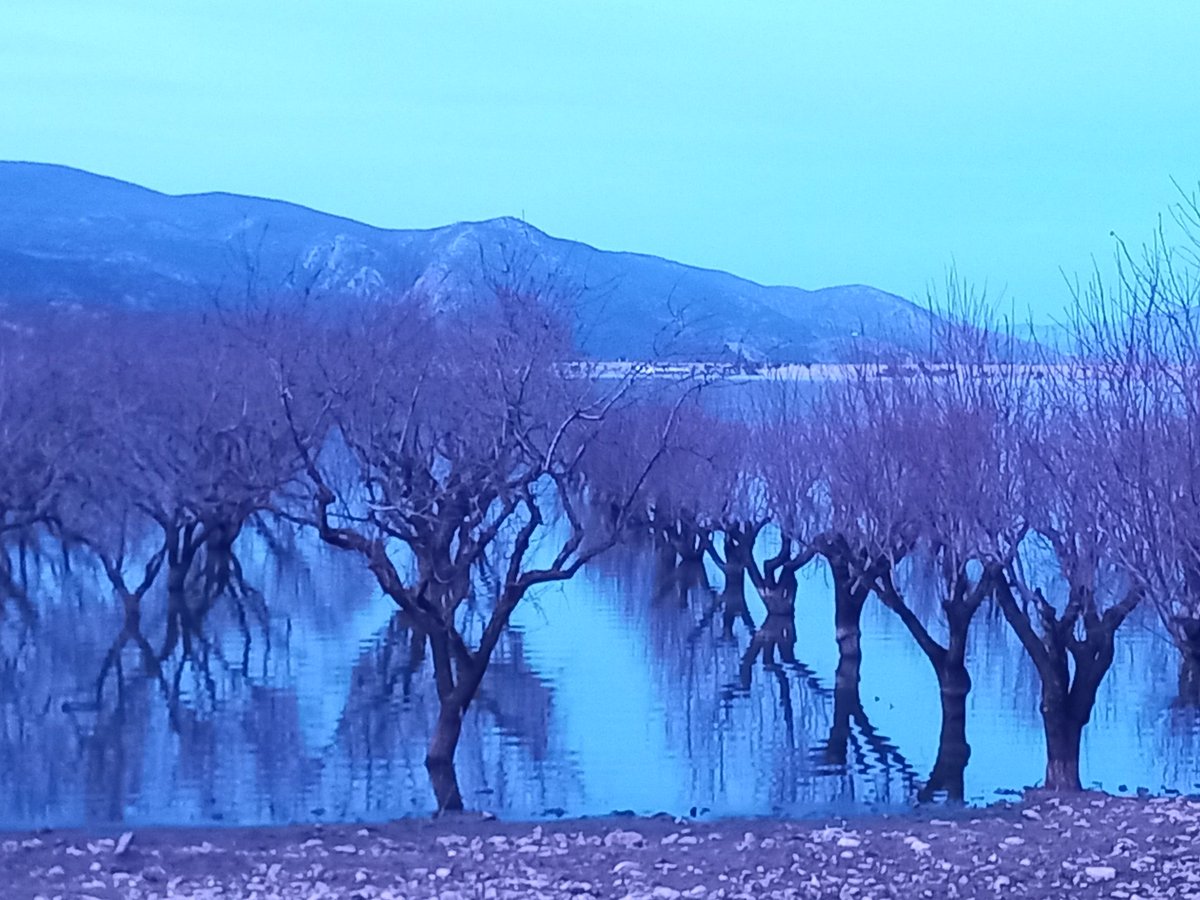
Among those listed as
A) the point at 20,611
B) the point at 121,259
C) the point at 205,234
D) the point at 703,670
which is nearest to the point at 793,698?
the point at 703,670

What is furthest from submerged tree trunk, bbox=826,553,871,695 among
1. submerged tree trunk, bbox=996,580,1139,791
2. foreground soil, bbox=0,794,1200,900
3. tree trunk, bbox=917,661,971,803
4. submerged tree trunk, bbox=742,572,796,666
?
foreground soil, bbox=0,794,1200,900

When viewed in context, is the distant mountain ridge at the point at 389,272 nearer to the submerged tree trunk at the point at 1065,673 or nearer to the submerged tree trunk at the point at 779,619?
the submerged tree trunk at the point at 779,619

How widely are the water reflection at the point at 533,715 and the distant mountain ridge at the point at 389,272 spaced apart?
4982 mm

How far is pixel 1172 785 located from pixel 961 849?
8701 mm

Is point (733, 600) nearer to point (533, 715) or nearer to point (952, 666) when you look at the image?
point (533, 715)

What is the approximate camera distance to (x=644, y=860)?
10.7 metres

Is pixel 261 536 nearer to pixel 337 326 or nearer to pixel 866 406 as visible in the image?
pixel 337 326

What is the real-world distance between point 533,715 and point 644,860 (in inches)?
Answer: 474

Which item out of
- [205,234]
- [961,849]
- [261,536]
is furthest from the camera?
[205,234]

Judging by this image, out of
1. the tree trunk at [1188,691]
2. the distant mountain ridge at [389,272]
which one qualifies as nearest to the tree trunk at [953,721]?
the tree trunk at [1188,691]

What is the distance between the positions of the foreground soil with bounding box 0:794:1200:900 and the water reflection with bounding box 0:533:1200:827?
433 centimetres

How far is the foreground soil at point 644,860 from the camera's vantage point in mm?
9625

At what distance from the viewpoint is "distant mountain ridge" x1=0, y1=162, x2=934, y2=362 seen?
24172 mm

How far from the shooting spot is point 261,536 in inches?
1666
